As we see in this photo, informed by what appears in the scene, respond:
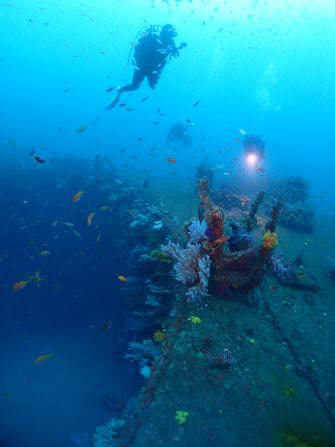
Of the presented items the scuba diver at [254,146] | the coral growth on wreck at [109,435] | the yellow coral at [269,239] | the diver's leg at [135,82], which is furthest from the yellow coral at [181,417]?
the scuba diver at [254,146]

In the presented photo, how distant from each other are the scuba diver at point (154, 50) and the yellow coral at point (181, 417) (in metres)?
14.5

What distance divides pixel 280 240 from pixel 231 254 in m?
5.54

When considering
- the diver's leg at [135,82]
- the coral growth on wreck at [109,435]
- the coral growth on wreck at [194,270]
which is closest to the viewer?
the coral growth on wreck at [109,435]

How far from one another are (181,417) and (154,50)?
14749 millimetres

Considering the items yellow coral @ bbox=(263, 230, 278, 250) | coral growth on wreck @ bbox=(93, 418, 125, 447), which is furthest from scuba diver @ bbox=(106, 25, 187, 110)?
coral growth on wreck @ bbox=(93, 418, 125, 447)

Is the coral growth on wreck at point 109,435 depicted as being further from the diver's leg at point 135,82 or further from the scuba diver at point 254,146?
the scuba diver at point 254,146

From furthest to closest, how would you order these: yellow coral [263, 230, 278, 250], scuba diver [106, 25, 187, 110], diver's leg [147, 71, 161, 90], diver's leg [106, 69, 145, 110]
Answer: diver's leg [106, 69, 145, 110] < diver's leg [147, 71, 161, 90] < scuba diver [106, 25, 187, 110] < yellow coral [263, 230, 278, 250]

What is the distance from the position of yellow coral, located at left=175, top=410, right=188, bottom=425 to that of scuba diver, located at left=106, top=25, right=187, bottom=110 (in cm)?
1452

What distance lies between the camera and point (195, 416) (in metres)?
3.62

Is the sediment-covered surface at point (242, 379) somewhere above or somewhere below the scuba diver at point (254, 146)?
below

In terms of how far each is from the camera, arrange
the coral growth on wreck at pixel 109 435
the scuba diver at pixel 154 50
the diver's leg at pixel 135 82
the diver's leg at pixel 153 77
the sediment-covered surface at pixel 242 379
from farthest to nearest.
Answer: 1. the diver's leg at pixel 135 82
2. the diver's leg at pixel 153 77
3. the scuba diver at pixel 154 50
4. the coral growth on wreck at pixel 109 435
5. the sediment-covered surface at pixel 242 379

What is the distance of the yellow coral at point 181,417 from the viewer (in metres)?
3.53

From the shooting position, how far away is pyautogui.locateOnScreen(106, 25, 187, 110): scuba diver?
13828mm

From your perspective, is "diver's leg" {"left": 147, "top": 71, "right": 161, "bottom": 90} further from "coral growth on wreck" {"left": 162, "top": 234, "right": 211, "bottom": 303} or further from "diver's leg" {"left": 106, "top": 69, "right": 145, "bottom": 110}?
"coral growth on wreck" {"left": 162, "top": 234, "right": 211, "bottom": 303}
